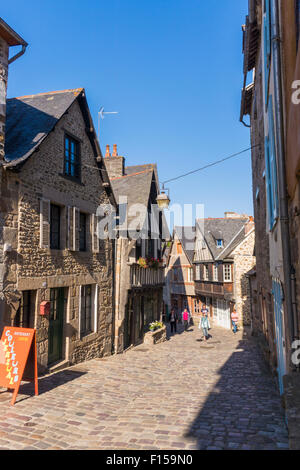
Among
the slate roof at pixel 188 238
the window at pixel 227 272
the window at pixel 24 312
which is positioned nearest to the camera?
the window at pixel 24 312

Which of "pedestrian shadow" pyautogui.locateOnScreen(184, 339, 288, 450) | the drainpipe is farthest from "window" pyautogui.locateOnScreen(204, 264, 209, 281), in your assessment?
the drainpipe

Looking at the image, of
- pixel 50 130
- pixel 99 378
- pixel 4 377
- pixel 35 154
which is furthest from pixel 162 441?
pixel 50 130

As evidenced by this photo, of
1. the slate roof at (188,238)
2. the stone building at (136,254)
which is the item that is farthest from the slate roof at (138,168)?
the slate roof at (188,238)

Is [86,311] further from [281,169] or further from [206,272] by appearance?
[206,272]

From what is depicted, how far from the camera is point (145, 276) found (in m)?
16.1

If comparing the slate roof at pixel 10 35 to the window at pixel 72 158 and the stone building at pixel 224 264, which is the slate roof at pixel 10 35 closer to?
the window at pixel 72 158

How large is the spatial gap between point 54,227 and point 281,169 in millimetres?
6231

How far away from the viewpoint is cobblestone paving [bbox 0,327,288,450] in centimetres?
441

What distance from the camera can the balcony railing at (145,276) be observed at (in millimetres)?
14521

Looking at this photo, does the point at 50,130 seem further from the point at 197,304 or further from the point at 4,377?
the point at 197,304

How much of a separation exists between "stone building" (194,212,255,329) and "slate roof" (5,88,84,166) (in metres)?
16.4

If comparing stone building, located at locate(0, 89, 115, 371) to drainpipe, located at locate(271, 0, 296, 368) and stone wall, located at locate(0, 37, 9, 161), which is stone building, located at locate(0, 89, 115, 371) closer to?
stone wall, located at locate(0, 37, 9, 161)

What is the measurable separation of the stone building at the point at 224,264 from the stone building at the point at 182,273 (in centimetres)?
154
